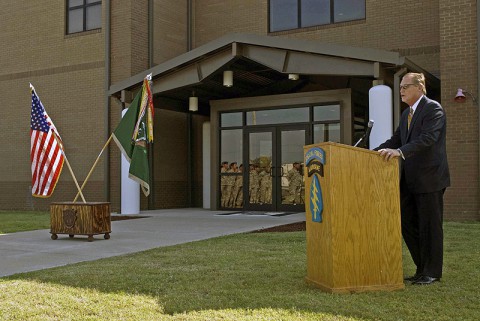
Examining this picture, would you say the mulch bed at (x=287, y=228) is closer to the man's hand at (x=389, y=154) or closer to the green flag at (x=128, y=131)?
the green flag at (x=128, y=131)

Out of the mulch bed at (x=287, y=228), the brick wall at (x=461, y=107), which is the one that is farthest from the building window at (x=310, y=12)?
the mulch bed at (x=287, y=228)

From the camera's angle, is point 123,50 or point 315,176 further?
point 123,50

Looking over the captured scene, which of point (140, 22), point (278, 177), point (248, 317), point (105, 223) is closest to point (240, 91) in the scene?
point (278, 177)

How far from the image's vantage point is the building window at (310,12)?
17.4 meters

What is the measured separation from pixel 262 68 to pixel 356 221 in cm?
1096

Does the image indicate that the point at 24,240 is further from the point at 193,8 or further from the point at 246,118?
the point at 193,8

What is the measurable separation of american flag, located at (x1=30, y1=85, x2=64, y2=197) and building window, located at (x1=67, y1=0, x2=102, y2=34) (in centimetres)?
833

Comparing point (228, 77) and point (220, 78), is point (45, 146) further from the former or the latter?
point (220, 78)

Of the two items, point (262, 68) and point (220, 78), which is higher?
point (262, 68)

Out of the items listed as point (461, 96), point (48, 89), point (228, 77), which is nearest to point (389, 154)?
point (461, 96)

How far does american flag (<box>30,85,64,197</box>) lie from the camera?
38.0 feet

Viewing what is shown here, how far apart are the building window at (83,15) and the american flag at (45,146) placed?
8333mm

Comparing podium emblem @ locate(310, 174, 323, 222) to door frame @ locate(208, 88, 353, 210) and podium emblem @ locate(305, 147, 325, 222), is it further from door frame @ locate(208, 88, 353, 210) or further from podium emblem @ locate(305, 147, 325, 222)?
door frame @ locate(208, 88, 353, 210)

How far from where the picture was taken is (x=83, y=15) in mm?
19688
